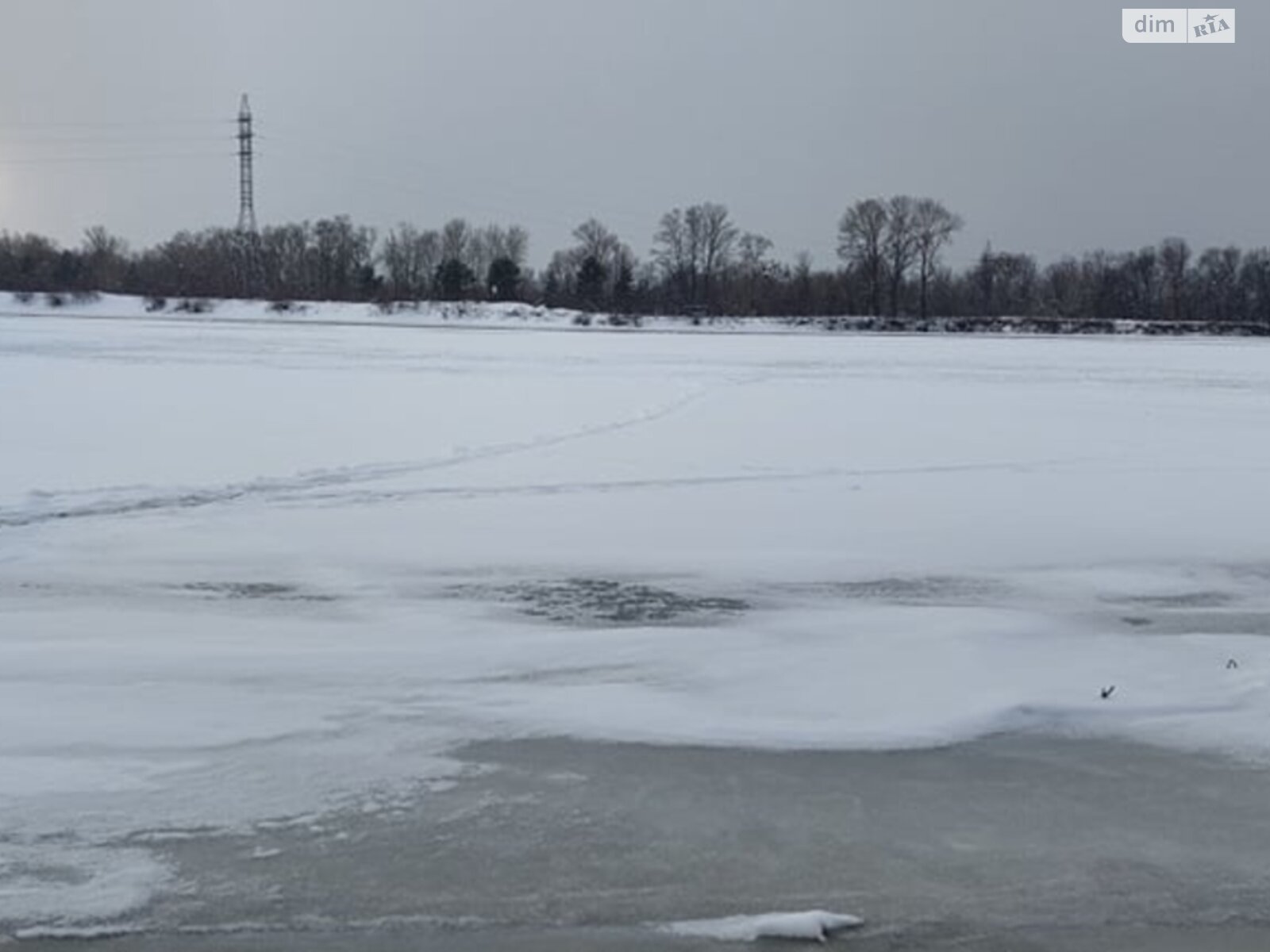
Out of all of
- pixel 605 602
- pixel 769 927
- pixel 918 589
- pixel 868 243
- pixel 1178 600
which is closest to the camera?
pixel 769 927

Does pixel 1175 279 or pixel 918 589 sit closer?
pixel 918 589

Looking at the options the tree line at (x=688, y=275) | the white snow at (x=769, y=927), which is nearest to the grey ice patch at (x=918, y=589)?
the white snow at (x=769, y=927)

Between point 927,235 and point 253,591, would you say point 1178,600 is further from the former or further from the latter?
point 927,235

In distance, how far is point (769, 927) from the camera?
14.6 ft

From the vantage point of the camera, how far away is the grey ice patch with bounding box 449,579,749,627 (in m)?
8.91

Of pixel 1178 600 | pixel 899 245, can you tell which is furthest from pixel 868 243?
pixel 1178 600

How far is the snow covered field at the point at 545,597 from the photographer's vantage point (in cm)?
624

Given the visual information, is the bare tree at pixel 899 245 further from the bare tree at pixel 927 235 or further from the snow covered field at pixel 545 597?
the snow covered field at pixel 545 597

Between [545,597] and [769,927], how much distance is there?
5.15 m

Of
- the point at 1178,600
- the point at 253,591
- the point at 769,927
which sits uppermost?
the point at 253,591

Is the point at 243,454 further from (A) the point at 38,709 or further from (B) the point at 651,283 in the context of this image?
(B) the point at 651,283

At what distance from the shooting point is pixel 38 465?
15.0 metres

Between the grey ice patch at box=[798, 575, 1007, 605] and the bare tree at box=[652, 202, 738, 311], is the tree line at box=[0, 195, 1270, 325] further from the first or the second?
the grey ice patch at box=[798, 575, 1007, 605]

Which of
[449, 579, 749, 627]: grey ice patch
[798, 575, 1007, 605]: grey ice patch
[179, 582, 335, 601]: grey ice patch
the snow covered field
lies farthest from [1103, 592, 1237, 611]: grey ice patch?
[179, 582, 335, 601]: grey ice patch
